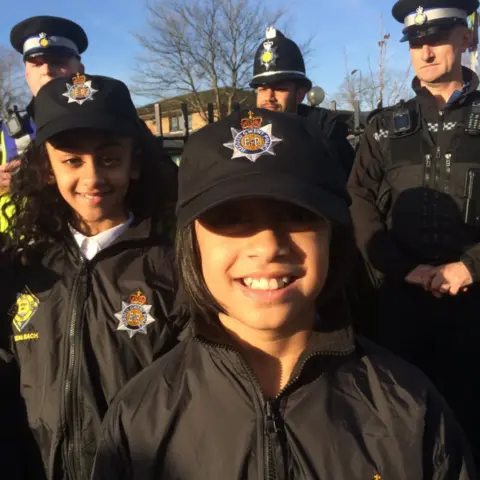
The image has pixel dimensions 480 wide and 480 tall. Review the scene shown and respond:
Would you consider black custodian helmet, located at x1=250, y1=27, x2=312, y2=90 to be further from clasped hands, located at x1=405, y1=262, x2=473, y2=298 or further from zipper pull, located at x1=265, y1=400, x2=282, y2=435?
zipper pull, located at x1=265, y1=400, x2=282, y2=435

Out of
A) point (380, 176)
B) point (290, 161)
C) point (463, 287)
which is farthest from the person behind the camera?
point (380, 176)

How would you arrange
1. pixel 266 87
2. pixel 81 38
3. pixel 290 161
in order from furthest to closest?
pixel 266 87 < pixel 81 38 < pixel 290 161

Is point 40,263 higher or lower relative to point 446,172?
lower

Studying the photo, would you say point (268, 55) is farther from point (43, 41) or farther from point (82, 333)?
point (82, 333)

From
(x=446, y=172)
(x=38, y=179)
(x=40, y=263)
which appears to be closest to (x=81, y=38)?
(x=38, y=179)

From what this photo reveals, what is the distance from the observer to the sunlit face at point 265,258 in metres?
1.48

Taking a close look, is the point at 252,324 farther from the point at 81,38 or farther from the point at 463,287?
the point at 81,38

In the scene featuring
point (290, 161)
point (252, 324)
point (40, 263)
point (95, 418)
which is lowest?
point (95, 418)

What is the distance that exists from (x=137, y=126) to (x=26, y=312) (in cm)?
96

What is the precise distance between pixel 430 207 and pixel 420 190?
0.12 meters

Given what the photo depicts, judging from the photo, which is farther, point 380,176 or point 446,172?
point 380,176

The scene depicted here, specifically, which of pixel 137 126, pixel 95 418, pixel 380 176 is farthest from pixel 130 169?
pixel 380 176

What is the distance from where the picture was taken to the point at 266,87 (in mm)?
4516

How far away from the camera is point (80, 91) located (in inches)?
88.5
